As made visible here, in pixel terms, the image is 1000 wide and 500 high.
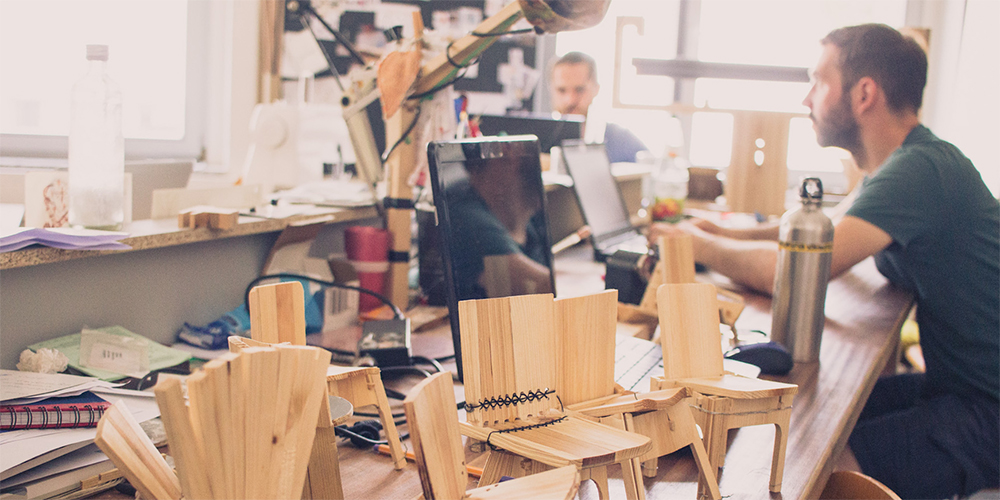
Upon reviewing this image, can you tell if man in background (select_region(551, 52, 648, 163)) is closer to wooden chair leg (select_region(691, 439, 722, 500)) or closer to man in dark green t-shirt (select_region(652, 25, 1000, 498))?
man in dark green t-shirt (select_region(652, 25, 1000, 498))

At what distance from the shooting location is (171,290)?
119cm

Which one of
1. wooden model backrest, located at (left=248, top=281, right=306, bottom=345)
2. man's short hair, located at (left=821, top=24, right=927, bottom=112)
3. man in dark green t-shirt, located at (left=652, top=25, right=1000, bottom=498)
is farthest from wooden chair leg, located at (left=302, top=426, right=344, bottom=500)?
man's short hair, located at (left=821, top=24, right=927, bottom=112)

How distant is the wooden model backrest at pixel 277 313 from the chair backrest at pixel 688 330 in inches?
14.1

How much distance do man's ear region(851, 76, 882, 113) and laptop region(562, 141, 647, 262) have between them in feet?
2.16

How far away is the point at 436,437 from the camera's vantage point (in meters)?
0.49

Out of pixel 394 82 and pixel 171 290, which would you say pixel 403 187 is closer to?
pixel 394 82

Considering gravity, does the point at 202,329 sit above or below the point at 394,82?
below

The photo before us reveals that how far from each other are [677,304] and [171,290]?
0.82 metres

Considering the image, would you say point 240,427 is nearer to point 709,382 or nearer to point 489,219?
point 709,382

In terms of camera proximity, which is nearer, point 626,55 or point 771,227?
point 771,227

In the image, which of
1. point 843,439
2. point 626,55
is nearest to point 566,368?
point 843,439

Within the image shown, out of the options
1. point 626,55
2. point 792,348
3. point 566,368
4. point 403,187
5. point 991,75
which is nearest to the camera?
point 566,368

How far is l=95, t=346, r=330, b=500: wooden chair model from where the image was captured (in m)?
0.43

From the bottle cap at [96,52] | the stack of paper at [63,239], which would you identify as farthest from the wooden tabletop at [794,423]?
the bottle cap at [96,52]
